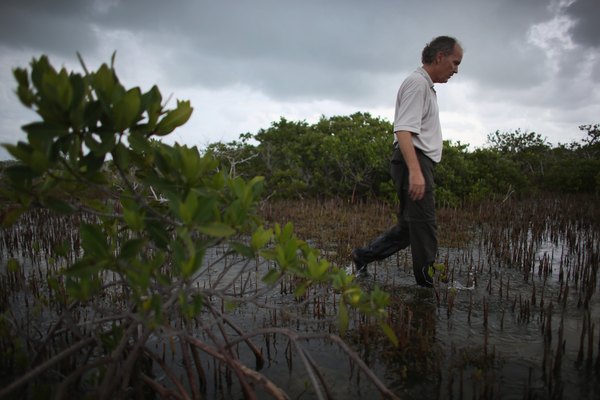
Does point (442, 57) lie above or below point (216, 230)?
above

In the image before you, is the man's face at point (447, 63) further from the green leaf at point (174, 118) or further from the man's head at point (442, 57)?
the green leaf at point (174, 118)

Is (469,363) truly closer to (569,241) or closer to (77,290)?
(77,290)

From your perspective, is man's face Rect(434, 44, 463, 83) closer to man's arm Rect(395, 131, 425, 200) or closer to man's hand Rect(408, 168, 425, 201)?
man's arm Rect(395, 131, 425, 200)

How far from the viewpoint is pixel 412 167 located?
2543 mm

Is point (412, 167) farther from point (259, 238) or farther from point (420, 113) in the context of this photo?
point (259, 238)

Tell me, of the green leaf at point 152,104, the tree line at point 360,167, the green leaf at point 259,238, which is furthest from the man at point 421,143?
the tree line at point 360,167

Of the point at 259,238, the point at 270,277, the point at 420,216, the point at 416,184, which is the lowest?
the point at 270,277

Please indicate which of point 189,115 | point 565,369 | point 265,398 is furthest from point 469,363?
point 189,115

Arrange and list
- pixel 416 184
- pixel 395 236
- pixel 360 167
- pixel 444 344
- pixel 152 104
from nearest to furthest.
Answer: pixel 152 104, pixel 444 344, pixel 416 184, pixel 395 236, pixel 360 167

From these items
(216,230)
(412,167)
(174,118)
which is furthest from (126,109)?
(412,167)

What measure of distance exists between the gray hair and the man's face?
0.08 feet

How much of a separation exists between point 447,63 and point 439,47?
5.2 inches

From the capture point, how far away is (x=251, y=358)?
2.08 metres

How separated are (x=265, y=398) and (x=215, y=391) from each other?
0.81 feet
